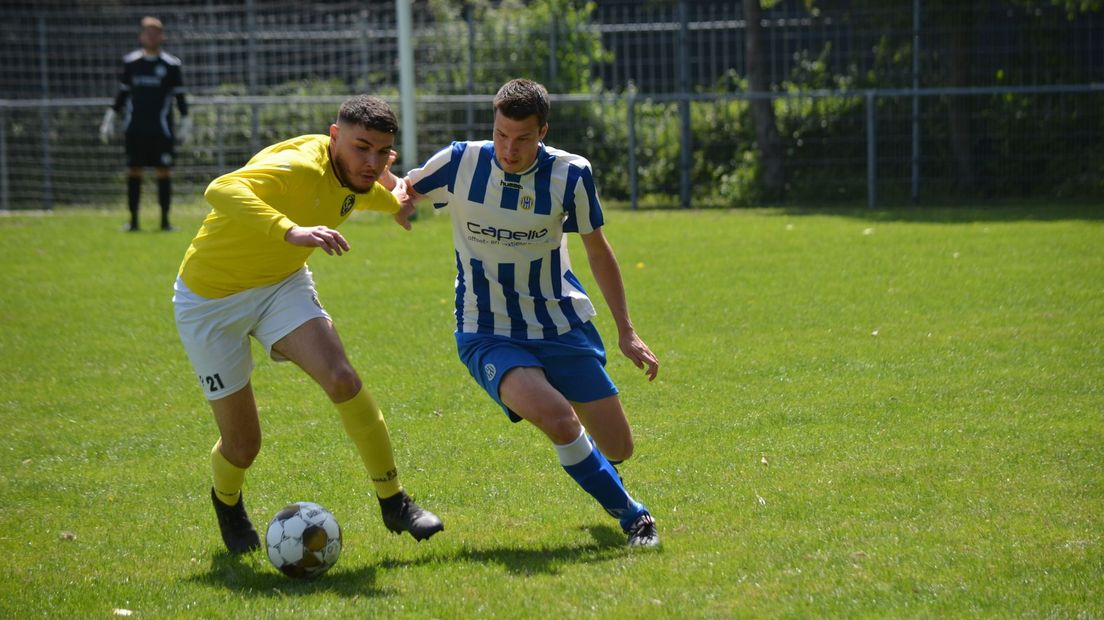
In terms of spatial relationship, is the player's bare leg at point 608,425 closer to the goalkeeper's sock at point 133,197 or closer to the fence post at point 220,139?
the goalkeeper's sock at point 133,197

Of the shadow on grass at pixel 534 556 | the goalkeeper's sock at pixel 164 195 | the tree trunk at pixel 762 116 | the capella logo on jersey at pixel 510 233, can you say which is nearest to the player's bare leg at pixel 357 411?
the shadow on grass at pixel 534 556

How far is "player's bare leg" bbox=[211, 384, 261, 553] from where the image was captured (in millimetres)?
5133

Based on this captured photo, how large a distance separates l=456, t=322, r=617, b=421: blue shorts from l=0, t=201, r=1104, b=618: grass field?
1.81 ft

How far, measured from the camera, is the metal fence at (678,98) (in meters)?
17.1

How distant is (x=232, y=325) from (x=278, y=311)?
19cm

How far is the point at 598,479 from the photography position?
5.04m

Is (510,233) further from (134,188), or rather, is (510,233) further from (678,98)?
(678,98)

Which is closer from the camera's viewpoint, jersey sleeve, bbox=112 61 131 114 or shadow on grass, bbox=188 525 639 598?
shadow on grass, bbox=188 525 639 598

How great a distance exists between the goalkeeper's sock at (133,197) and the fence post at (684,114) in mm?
7227

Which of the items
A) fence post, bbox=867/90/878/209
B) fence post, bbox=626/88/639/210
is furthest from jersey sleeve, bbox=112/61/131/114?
fence post, bbox=867/90/878/209

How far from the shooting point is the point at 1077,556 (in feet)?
15.0

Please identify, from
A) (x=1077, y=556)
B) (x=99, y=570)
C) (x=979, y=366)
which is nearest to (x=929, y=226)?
(x=979, y=366)

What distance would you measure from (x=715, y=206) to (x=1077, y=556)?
1348 centimetres

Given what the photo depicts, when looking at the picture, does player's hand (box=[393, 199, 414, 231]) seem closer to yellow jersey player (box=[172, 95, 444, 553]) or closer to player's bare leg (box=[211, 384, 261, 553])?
yellow jersey player (box=[172, 95, 444, 553])
